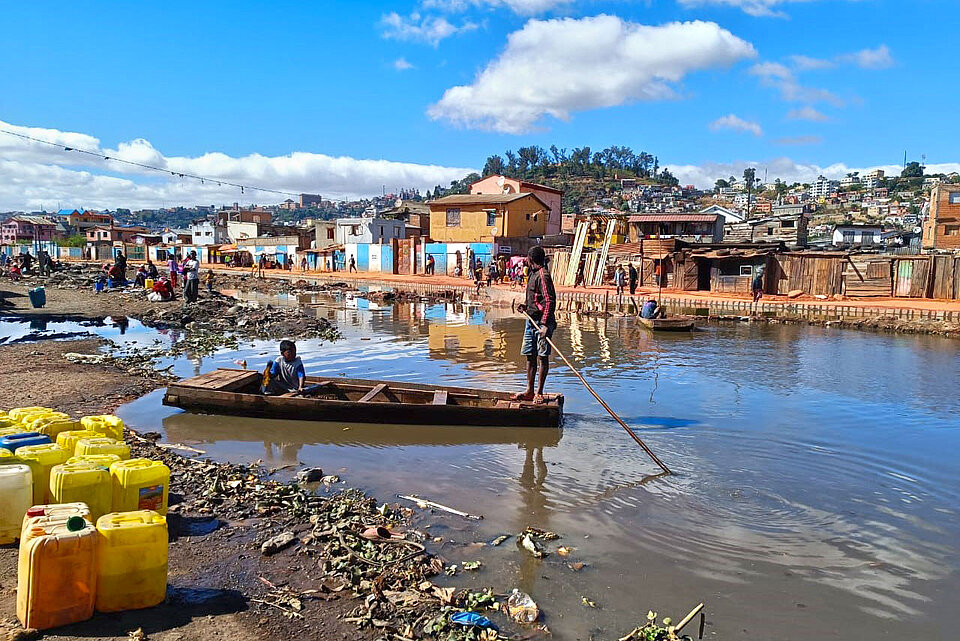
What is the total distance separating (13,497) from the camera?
15.9 ft

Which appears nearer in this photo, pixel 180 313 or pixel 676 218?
pixel 180 313

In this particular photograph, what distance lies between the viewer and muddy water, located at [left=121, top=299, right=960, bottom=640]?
194 inches

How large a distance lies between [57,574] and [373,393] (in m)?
6.16

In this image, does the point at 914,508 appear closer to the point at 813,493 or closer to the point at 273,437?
the point at 813,493

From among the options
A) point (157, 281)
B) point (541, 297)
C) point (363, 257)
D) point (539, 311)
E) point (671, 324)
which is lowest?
point (671, 324)

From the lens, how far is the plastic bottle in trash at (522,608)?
4.45m

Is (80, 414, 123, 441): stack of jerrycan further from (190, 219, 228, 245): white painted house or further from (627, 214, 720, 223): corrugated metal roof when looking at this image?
(190, 219, 228, 245): white painted house

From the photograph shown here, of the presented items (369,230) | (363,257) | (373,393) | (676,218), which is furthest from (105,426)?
(369,230)

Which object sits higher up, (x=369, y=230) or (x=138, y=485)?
(x=369, y=230)

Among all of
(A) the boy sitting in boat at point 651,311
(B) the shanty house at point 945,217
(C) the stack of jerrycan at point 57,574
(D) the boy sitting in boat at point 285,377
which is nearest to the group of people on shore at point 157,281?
(D) the boy sitting in boat at point 285,377

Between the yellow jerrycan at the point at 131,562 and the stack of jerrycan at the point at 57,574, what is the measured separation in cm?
7

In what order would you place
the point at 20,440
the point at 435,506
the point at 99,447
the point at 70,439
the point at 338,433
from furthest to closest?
the point at 338,433, the point at 435,506, the point at 70,439, the point at 20,440, the point at 99,447

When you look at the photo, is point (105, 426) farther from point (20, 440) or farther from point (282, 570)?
point (282, 570)

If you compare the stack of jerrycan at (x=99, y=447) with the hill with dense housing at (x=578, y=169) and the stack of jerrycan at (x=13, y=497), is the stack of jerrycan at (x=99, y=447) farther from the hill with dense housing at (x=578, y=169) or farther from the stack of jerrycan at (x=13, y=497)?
the hill with dense housing at (x=578, y=169)
